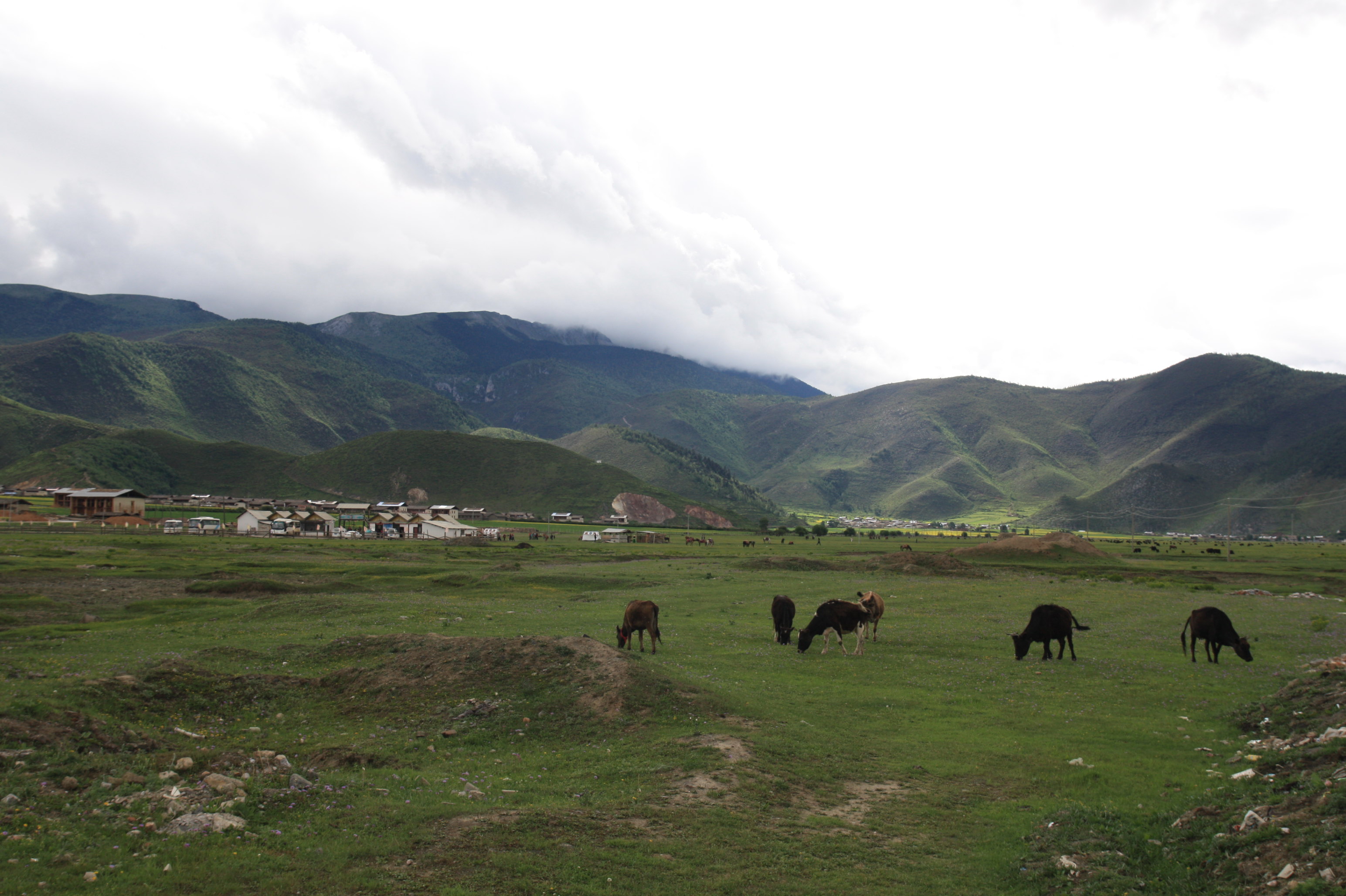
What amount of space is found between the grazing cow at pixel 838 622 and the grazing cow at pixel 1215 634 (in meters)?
12.0

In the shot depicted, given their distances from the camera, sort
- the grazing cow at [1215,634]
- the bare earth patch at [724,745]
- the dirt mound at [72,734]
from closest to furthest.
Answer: the dirt mound at [72,734] < the bare earth patch at [724,745] < the grazing cow at [1215,634]

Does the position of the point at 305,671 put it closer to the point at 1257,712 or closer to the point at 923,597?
the point at 1257,712

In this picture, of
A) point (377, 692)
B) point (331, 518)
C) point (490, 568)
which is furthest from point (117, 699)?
point (331, 518)

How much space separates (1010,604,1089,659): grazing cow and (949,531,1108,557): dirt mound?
62380 millimetres

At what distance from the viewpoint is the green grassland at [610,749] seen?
10.4 meters

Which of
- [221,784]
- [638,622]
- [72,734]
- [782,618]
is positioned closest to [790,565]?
[782,618]

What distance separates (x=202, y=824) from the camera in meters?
10.7

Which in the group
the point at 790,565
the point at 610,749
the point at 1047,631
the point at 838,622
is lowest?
the point at 790,565

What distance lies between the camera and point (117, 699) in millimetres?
17234

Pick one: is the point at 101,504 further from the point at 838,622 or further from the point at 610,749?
the point at 610,749

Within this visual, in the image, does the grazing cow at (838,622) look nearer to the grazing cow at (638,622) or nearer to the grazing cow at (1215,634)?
the grazing cow at (638,622)

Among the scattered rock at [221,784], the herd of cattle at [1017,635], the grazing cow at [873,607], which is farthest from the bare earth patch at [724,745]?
the grazing cow at [873,607]

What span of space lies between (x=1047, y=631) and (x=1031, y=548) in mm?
66737

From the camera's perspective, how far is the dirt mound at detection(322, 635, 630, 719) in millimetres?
20094
